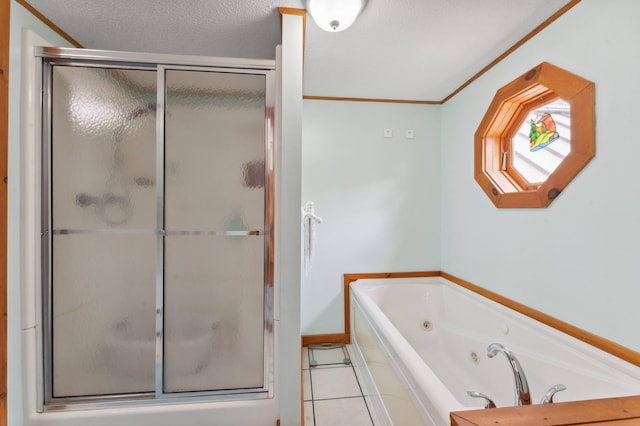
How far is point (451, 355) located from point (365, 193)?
4.91 feet

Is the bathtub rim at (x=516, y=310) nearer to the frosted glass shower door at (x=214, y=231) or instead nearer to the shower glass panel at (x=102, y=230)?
the frosted glass shower door at (x=214, y=231)

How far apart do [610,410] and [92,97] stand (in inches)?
93.1

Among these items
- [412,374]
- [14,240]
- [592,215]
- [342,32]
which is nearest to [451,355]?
[412,374]

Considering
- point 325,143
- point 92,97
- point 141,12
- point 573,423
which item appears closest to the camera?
point 573,423

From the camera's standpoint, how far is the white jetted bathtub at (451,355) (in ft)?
3.71

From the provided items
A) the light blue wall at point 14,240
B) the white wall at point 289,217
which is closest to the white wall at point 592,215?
Result: the white wall at point 289,217

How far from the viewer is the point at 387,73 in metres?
2.07

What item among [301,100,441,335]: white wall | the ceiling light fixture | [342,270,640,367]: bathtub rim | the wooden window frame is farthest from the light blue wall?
the wooden window frame

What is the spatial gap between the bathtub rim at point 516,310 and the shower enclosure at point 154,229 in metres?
1.19

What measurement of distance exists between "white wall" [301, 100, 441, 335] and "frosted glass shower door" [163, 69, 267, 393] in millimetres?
1044

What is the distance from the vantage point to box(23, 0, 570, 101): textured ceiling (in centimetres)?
140

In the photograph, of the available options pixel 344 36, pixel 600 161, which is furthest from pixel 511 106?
pixel 344 36

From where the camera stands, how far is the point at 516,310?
168 centimetres

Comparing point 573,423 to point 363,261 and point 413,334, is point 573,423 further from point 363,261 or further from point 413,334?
point 363,261
